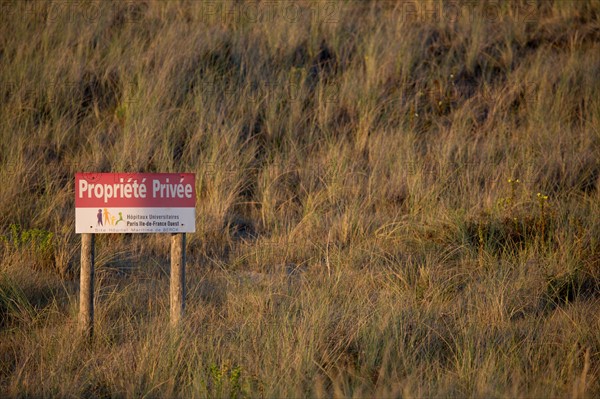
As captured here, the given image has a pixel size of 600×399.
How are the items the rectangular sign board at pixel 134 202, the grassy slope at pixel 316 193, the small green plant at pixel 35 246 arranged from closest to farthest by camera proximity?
the grassy slope at pixel 316 193 → the rectangular sign board at pixel 134 202 → the small green plant at pixel 35 246

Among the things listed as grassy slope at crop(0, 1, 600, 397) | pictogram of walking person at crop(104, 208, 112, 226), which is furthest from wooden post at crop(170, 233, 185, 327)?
pictogram of walking person at crop(104, 208, 112, 226)

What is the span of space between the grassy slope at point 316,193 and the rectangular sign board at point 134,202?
0.59m

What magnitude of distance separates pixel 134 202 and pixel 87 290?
57 centimetres

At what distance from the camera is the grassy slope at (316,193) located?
342cm

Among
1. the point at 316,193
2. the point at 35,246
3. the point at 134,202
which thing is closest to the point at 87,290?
the point at 134,202

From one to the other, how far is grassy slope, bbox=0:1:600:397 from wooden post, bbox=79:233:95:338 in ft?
0.30

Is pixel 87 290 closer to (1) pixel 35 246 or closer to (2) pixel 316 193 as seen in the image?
(1) pixel 35 246

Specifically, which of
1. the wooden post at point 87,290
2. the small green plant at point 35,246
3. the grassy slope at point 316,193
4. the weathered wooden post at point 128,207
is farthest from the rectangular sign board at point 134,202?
the small green plant at point 35,246

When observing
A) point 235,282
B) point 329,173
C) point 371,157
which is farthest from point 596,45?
point 235,282

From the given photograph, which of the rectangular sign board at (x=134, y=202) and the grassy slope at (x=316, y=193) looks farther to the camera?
the rectangular sign board at (x=134, y=202)

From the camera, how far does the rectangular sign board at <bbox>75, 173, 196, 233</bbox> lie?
3.63 metres

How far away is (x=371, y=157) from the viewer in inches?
256

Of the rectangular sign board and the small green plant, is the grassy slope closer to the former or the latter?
the small green plant

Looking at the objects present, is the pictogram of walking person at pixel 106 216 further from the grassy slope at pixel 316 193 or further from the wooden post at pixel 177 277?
the grassy slope at pixel 316 193
